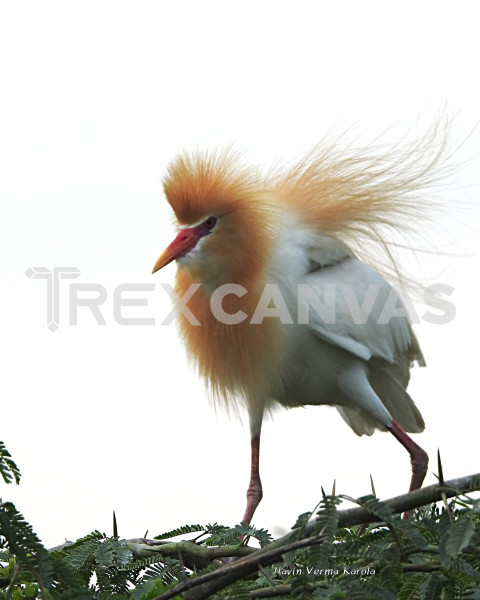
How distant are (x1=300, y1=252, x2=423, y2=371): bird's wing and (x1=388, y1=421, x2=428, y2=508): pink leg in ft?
1.26

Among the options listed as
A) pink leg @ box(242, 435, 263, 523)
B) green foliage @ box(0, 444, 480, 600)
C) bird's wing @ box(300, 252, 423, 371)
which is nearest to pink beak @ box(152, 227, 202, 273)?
bird's wing @ box(300, 252, 423, 371)

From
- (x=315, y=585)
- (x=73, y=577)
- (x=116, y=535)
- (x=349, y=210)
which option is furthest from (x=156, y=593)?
(x=349, y=210)

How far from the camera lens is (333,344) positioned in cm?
425

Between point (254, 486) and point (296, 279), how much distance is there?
1.23m

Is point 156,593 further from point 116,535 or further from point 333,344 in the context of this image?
point 333,344

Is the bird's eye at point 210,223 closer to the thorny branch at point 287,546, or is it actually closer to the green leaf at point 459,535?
the thorny branch at point 287,546

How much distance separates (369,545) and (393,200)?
2.86m

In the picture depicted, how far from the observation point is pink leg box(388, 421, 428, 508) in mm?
4535

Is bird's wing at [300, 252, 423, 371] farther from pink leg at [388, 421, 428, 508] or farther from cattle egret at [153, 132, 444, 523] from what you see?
pink leg at [388, 421, 428, 508]

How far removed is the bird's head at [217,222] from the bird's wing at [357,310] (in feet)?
1.06

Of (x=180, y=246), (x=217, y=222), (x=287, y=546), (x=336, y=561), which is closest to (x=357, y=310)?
(x=217, y=222)

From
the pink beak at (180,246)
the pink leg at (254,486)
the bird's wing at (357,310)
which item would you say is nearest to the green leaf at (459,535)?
the pink beak at (180,246)

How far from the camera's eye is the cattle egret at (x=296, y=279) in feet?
13.7

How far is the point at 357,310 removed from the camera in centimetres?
431
